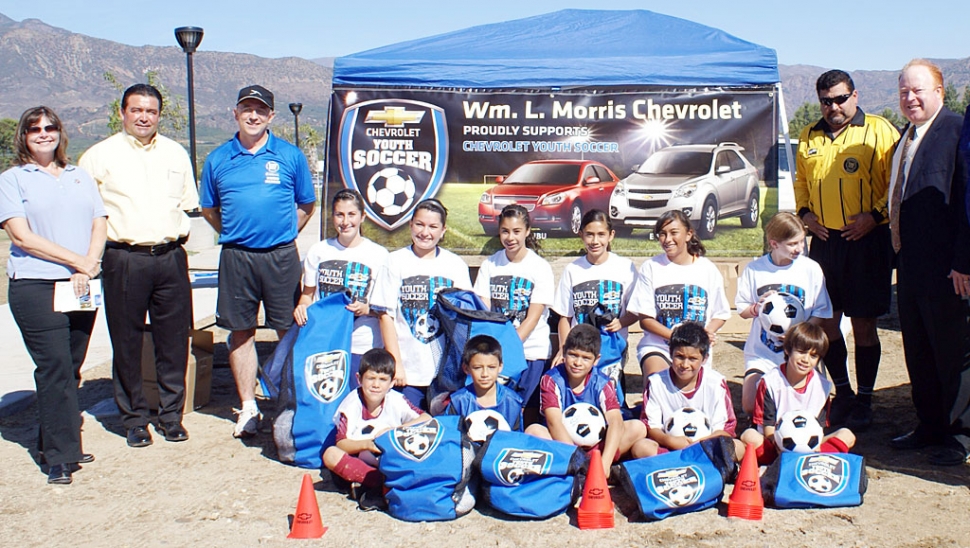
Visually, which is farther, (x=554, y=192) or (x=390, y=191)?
(x=390, y=191)

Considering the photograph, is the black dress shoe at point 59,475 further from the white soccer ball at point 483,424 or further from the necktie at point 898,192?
the necktie at point 898,192

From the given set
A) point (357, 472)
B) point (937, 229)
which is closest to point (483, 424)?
point (357, 472)

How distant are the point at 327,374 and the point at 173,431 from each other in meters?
1.12

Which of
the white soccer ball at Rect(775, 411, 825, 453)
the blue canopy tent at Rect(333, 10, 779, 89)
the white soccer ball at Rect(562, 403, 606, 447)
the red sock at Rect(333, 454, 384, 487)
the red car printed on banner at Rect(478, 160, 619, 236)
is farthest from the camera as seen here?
the red car printed on banner at Rect(478, 160, 619, 236)

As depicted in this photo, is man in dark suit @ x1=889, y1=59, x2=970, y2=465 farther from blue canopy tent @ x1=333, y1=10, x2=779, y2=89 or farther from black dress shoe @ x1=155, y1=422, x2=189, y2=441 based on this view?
black dress shoe @ x1=155, y1=422, x2=189, y2=441

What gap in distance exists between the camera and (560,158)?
791cm

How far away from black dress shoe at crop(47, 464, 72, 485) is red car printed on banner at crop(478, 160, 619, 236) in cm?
439

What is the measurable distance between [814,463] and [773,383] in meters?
0.63

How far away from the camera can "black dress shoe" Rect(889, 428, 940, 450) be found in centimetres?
486

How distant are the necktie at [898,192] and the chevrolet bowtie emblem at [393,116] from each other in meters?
4.33

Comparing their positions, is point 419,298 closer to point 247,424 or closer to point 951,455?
point 247,424

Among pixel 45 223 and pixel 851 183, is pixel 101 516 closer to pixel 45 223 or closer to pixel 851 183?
pixel 45 223

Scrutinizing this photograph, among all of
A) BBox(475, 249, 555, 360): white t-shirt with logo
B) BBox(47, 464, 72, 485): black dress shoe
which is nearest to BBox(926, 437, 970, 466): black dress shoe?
BBox(475, 249, 555, 360): white t-shirt with logo

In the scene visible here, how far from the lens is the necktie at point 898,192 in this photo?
4707mm
